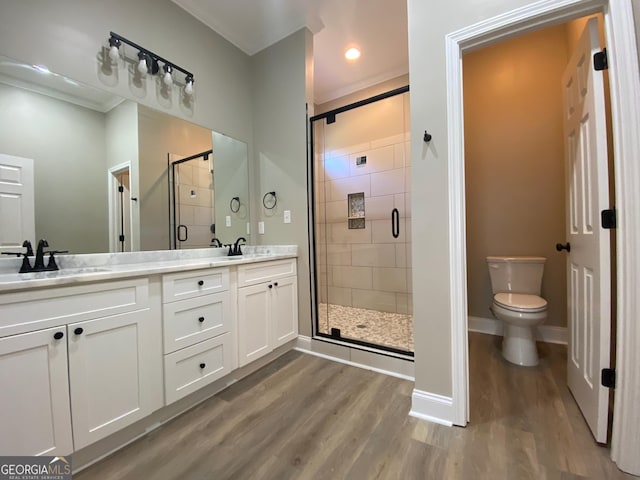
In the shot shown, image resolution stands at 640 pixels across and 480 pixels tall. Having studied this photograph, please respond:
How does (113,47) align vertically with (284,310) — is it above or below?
above

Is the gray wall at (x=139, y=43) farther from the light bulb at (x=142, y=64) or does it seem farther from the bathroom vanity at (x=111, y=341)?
the bathroom vanity at (x=111, y=341)

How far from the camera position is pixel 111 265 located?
5.48 ft

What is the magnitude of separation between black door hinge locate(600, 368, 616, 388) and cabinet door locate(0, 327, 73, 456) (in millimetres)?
2326

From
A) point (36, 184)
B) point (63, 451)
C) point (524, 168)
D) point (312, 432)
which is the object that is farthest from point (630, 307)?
point (36, 184)

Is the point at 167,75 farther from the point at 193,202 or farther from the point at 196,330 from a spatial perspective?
the point at 196,330

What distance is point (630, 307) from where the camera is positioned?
1.05 meters

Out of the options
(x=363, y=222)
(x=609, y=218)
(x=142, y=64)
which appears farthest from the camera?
(x=363, y=222)

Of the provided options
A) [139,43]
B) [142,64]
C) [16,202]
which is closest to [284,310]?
[16,202]

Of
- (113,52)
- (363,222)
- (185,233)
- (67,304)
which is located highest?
(113,52)

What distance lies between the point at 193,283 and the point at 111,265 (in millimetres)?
614

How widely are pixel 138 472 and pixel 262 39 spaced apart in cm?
328

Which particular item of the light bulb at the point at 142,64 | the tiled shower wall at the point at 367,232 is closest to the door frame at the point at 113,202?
the light bulb at the point at 142,64

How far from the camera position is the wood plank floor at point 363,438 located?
1099 millimetres

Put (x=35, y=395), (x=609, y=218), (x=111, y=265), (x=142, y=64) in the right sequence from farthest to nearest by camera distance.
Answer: (x=142, y=64) → (x=111, y=265) → (x=609, y=218) → (x=35, y=395)
